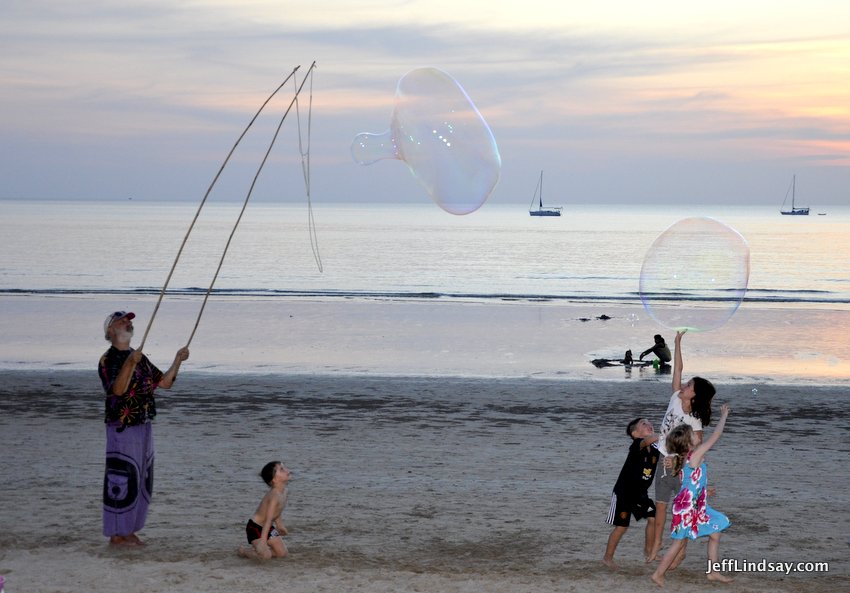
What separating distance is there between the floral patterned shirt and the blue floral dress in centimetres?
Result: 342

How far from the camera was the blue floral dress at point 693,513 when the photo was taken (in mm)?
6367

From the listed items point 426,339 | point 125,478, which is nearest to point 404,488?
point 125,478

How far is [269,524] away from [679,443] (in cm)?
266

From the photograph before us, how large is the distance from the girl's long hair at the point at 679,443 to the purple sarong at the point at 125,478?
3401 mm

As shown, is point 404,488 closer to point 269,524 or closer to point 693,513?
point 269,524

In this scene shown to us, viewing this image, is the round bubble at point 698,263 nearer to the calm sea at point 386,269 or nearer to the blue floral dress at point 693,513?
the blue floral dress at point 693,513

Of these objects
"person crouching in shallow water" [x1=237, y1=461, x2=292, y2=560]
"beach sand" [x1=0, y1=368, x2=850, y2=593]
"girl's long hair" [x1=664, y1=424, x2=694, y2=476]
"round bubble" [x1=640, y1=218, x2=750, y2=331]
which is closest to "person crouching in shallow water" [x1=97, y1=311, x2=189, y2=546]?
"beach sand" [x1=0, y1=368, x2=850, y2=593]

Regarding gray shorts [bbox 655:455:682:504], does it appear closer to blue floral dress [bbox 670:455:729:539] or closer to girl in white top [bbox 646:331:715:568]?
girl in white top [bbox 646:331:715:568]

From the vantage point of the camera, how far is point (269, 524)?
657cm

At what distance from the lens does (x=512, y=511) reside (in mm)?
8070

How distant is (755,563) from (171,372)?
13.3ft

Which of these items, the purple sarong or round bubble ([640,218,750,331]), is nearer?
the purple sarong

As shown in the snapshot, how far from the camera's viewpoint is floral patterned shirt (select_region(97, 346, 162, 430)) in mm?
6609

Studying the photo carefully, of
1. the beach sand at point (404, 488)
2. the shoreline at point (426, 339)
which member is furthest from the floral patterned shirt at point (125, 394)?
the shoreline at point (426, 339)
